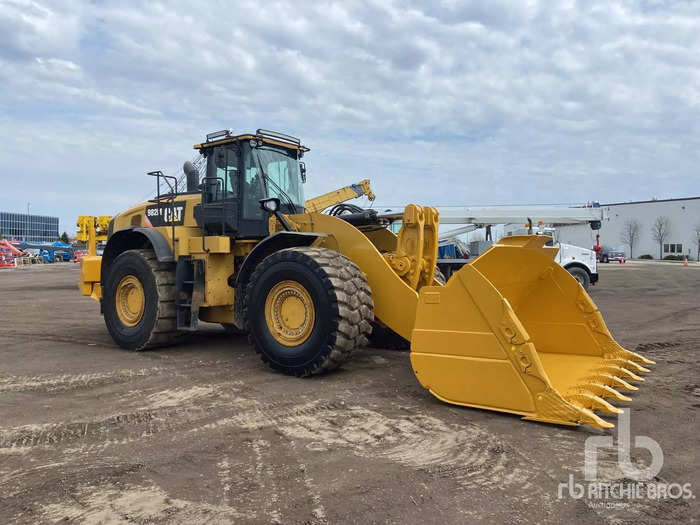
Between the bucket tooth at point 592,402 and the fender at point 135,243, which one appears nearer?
the bucket tooth at point 592,402

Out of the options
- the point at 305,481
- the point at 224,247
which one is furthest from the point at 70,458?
the point at 224,247

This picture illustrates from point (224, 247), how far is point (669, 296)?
1475 cm

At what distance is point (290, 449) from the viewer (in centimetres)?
370

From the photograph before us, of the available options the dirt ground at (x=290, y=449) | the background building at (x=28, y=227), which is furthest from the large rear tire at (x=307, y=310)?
the background building at (x=28, y=227)

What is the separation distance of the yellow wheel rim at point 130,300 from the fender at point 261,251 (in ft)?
5.31

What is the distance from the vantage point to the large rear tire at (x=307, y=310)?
17.3 ft

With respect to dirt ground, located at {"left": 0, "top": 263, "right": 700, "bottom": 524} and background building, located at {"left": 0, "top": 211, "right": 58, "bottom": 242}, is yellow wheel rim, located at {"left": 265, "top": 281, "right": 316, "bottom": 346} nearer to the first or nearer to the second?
dirt ground, located at {"left": 0, "top": 263, "right": 700, "bottom": 524}

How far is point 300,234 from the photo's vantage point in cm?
599

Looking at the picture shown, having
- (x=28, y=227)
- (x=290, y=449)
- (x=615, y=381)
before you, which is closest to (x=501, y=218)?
(x=615, y=381)

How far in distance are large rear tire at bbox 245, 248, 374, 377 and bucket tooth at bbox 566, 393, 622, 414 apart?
1985 mm

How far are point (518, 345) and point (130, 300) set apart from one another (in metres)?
5.48

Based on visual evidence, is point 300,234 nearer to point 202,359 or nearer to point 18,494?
point 202,359

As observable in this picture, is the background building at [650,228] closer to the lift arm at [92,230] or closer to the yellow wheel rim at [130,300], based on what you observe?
the lift arm at [92,230]

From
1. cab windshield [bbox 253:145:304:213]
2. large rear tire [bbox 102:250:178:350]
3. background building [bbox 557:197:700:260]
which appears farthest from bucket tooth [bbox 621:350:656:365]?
background building [bbox 557:197:700:260]
